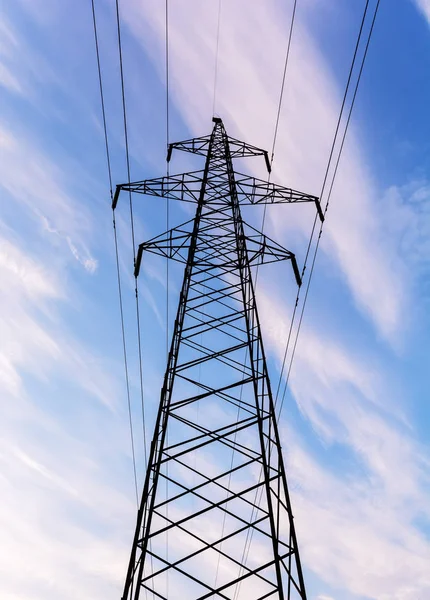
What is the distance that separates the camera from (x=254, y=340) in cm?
834

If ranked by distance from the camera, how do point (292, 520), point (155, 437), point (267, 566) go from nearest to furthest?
point (267, 566) < point (292, 520) < point (155, 437)

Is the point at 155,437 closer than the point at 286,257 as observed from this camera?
Yes

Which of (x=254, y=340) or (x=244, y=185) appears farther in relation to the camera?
(x=244, y=185)

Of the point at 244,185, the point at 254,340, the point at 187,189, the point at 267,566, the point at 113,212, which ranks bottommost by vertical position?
the point at 267,566

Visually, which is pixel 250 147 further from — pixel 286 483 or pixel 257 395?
pixel 286 483

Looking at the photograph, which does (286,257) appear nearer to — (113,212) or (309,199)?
(309,199)

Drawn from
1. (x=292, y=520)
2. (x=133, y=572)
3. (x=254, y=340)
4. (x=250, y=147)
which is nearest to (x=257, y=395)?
(x=254, y=340)

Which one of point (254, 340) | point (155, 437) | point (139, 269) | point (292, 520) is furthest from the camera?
point (139, 269)

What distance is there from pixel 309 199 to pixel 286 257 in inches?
90.6

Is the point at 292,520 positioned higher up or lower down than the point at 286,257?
lower down

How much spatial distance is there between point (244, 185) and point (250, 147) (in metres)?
3.26

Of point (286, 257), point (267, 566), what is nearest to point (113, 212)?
point (286, 257)

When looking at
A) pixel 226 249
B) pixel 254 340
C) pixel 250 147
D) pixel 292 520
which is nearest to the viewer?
pixel 292 520

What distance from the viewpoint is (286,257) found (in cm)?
1042
